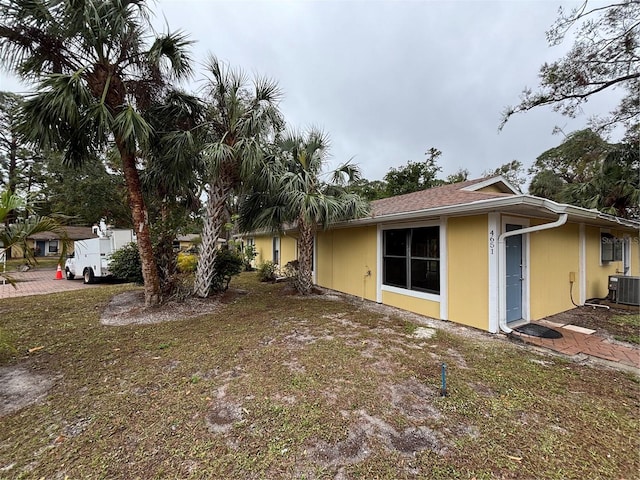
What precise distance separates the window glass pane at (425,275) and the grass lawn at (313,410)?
55.1 inches

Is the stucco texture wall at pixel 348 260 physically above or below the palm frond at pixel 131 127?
below

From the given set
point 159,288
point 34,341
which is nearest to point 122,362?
point 34,341

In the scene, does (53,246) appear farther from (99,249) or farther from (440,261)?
(440,261)

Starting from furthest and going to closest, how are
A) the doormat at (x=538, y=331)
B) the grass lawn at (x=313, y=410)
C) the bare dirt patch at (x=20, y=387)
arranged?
the doormat at (x=538, y=331) < the bare dirt patch at (x=20, y=387) < the grass lawn at (x=313, y=410)

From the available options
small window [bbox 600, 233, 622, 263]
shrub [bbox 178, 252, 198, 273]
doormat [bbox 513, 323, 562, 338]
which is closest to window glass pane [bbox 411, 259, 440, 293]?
doormat [bbox 513, 323, 562, 338]

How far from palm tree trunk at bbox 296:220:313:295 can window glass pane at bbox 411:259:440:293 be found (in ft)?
9.33

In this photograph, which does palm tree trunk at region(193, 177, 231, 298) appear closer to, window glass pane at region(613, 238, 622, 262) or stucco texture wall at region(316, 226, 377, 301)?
stucco texture wall at region(316, 226, 377, 301)

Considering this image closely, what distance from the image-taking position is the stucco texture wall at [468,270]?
15.7 feet

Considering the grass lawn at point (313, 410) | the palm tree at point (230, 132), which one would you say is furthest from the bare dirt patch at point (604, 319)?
the palm tree at point (230, 132)

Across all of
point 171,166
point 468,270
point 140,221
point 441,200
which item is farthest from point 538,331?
point 140,221

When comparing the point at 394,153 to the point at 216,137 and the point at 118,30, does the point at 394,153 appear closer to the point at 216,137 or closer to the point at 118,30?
the point at 216,137

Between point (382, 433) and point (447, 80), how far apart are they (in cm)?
1236

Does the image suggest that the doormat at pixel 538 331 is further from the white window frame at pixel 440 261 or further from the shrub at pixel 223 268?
the shrub at pixel 223 268

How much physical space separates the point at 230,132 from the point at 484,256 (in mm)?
5882
